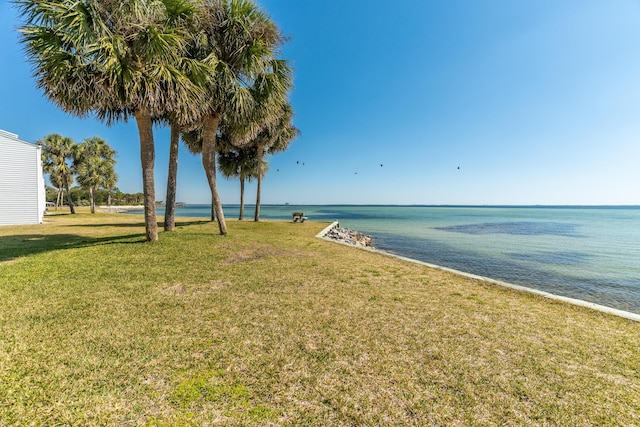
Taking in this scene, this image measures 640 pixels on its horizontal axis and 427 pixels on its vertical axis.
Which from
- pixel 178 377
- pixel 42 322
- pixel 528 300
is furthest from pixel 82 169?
pixel 528 300

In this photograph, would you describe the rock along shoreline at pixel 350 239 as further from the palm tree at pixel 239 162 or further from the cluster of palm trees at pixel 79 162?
the cluster of palm trees at pixel 79 162

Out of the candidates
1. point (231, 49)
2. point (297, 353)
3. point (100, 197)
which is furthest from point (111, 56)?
point (100, 197)

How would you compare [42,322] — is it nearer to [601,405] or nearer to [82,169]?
[601,405]

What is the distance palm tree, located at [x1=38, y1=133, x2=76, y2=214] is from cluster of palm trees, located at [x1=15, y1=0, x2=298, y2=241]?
2942 centimetres

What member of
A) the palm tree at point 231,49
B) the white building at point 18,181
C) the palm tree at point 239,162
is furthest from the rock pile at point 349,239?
the white building at point 18,181

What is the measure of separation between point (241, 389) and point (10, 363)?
8.41 ft

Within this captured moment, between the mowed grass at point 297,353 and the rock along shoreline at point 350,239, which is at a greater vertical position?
the mowed grass at point 297,353

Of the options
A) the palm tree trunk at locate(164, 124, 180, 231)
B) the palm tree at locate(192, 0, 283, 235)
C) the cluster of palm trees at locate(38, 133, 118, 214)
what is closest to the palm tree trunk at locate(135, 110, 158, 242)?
the palm tree at locate(192, 0, 283, 235)

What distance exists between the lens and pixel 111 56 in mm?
6805

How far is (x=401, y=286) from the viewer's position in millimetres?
5926

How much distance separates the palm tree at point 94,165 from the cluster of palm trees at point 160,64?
29.4m

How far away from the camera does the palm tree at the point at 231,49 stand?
9.06 meters

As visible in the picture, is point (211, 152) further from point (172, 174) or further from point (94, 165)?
point (94, 165)

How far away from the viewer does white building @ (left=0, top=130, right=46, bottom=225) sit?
15.3 metres
